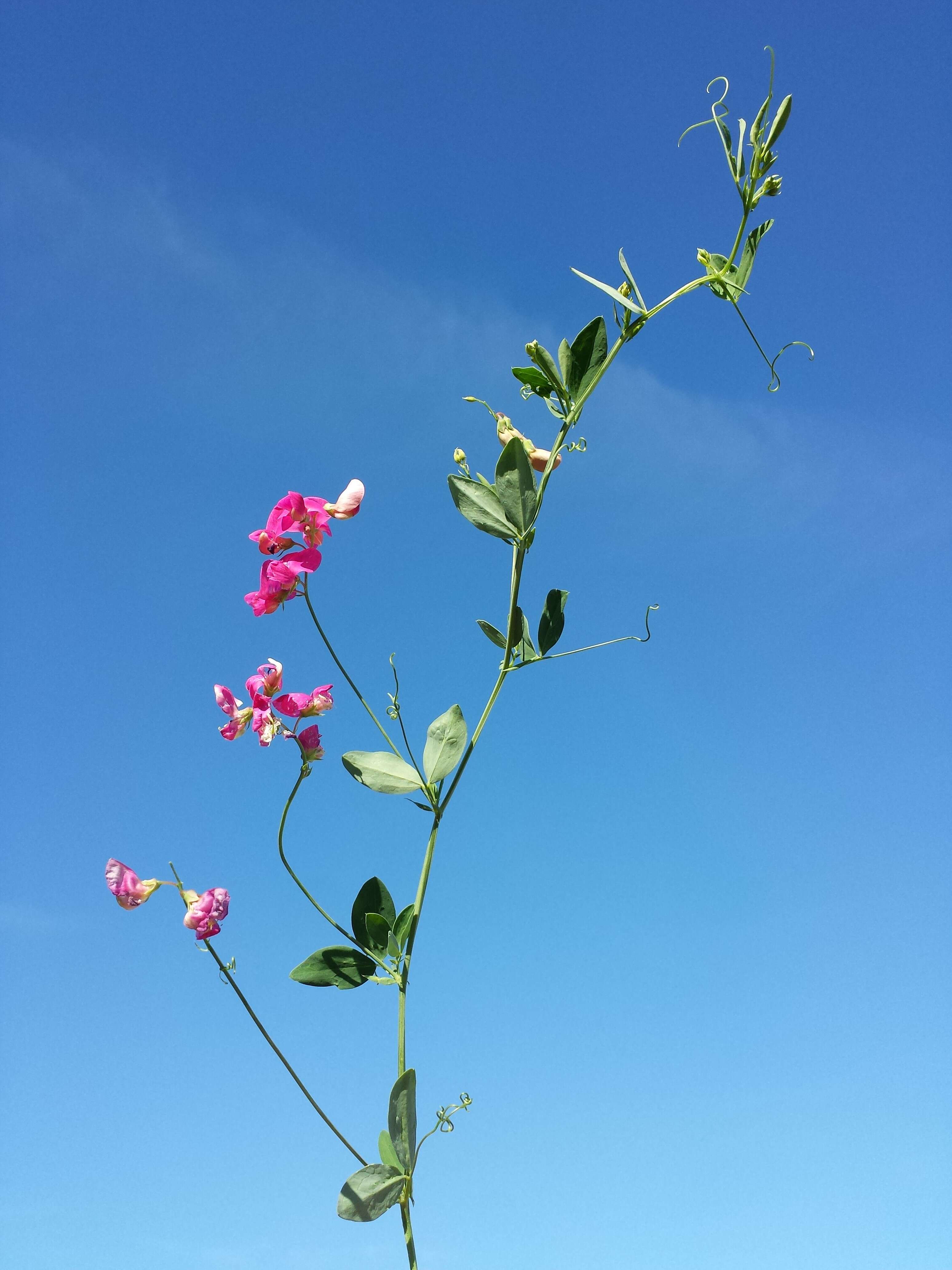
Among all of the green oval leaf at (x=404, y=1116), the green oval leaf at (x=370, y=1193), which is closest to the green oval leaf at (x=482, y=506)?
the green oval leaf at (x=404, y=1116)

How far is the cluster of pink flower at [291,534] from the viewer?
1.31 metres

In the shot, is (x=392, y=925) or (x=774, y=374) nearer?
(x=392, y=925)

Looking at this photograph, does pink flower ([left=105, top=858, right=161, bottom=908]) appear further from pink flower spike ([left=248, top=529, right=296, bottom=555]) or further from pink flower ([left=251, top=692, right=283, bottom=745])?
pink flower spike ([left=248, top=529, right=296, bottom=555])

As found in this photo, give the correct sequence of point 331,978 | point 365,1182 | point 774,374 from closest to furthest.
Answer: point 365,1182
point 331,978
point 774,374

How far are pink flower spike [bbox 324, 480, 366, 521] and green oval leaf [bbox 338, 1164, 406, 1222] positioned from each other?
85cm

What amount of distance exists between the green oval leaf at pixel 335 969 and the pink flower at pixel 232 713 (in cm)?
32

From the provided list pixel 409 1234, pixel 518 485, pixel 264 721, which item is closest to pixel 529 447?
pixel 518 485

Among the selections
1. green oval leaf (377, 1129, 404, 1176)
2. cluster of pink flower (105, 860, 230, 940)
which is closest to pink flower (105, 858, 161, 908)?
cluster of pink flower (105, 860, 230, 940)

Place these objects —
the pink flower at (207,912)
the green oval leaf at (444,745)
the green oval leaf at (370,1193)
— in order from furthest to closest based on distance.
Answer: the green oval leaf at (444,745) → the pink flower at (207,912) → the green oval leaf at (370,1193)

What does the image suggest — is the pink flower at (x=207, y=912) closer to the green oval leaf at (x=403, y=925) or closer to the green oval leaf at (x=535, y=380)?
the green oval leaf at (x=403, y=925)

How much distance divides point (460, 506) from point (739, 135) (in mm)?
673

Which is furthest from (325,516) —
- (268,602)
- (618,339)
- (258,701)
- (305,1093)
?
(305,1093)

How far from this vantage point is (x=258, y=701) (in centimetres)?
128

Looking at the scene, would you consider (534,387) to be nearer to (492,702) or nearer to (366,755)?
(492,702)
